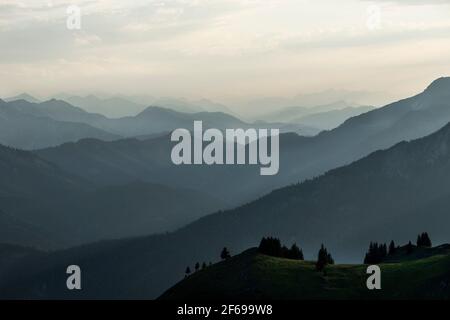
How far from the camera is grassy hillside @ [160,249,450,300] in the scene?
170m

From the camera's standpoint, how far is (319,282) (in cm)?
17975

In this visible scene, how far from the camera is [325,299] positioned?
549ft

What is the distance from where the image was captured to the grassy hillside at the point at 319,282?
169750mm
